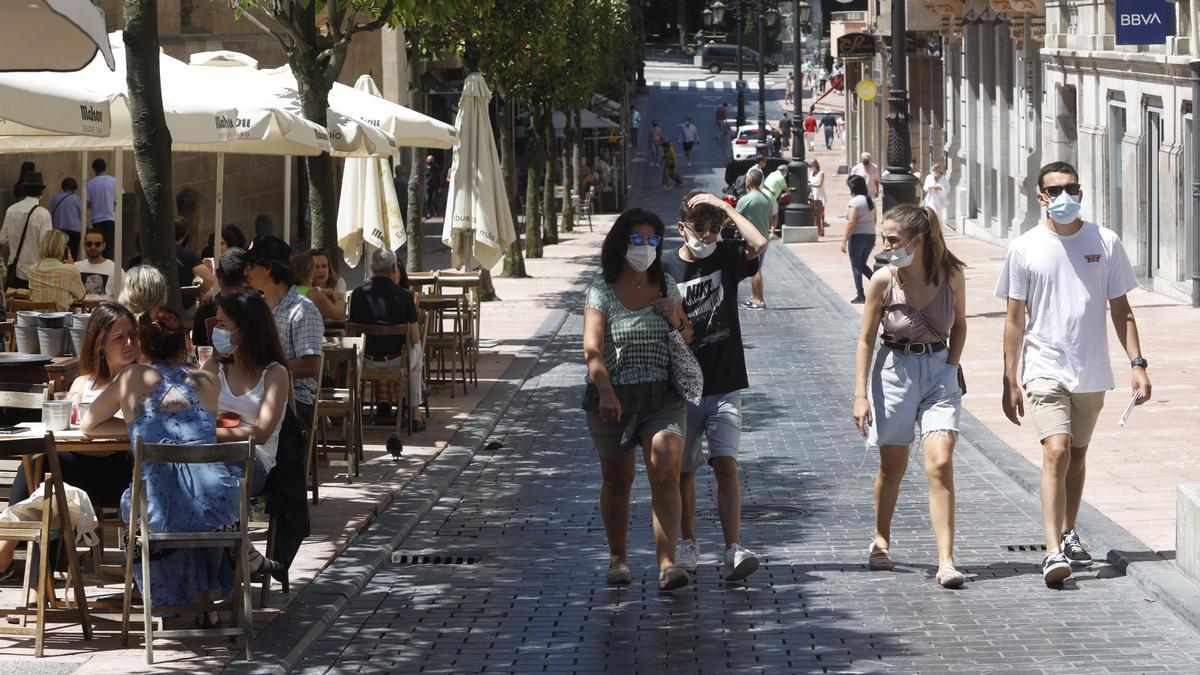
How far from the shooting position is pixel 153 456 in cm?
718

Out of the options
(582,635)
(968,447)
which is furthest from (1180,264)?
(582,635)

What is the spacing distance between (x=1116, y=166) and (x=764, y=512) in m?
18.2

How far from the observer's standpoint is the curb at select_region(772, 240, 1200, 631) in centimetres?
789

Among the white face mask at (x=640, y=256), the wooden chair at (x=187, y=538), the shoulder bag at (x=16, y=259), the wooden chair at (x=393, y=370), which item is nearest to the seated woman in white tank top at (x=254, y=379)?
the wooden chair at (x=187, y=538)

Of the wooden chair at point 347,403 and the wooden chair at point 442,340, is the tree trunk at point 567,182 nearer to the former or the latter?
the wooden chair at point 442,340

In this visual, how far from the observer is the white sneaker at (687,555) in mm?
8703

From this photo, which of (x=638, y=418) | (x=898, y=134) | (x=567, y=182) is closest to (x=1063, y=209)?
(x=638, y=418)

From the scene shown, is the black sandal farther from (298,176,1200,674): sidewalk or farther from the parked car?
the parked car

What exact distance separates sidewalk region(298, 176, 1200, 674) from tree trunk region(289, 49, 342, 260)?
3.61m

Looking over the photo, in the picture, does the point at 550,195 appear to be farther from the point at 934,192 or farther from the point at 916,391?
the point at 916,391

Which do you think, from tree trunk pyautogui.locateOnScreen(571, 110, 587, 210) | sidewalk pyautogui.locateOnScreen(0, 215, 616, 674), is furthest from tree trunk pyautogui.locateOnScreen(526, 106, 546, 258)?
sidewalk pyautogui.locateOnScreen(0, 215, 616, 674)

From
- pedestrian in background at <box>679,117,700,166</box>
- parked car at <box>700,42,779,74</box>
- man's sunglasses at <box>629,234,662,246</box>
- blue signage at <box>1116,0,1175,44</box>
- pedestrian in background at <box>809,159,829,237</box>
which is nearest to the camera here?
man's sunglasses at <box>629,234,662,246</box>

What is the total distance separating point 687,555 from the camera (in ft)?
28.6

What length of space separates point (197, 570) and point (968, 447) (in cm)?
670
